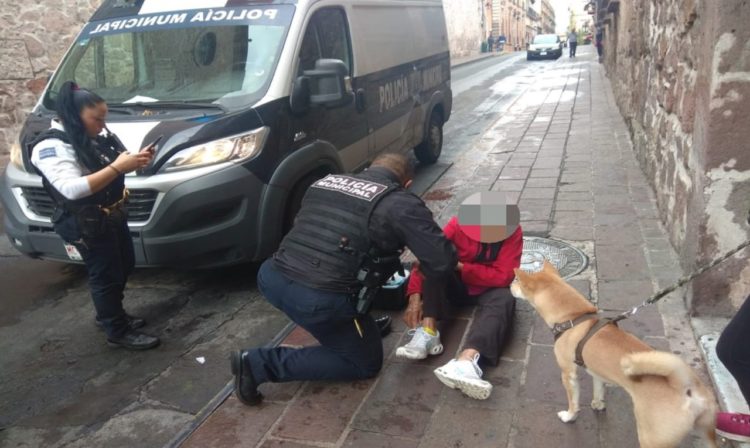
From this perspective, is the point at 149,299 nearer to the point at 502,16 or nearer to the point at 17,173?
the point at 17,173

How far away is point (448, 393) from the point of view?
9.75 ft

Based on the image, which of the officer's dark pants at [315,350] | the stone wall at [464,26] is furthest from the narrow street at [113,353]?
the stone wall at [464,26]

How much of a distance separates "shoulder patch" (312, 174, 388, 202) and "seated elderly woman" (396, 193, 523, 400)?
656 mm

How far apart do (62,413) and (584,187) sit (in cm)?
524

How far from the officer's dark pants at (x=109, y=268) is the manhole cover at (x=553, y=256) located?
8.98ft

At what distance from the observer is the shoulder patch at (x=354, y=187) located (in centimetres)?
277

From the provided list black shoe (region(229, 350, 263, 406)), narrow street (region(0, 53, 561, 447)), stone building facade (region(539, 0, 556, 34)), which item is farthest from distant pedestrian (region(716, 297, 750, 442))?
stone building facade (region(539, 0, 556, 34))

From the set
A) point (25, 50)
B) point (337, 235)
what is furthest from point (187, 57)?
point (25, 50)

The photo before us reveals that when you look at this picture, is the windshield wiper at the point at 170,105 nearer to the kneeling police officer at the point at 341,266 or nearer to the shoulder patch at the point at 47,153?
the shoulder patch at the point at 47,153

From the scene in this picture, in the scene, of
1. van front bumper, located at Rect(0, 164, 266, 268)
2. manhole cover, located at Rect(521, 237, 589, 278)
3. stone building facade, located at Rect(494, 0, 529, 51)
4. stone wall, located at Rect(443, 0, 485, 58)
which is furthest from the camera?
stone building facade, located at Rect(494, 0, 529, 51)

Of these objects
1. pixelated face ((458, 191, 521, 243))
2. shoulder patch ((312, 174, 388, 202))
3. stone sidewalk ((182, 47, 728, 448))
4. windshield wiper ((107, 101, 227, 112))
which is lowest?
stone sidewalk ((182, 47, 728, 448))

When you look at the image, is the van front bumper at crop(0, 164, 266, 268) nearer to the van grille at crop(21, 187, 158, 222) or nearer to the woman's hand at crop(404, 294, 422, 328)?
the van grille at crop(21, 187, 158, 222)

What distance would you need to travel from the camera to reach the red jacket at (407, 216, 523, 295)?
3350mm

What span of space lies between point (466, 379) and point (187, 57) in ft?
11.4
